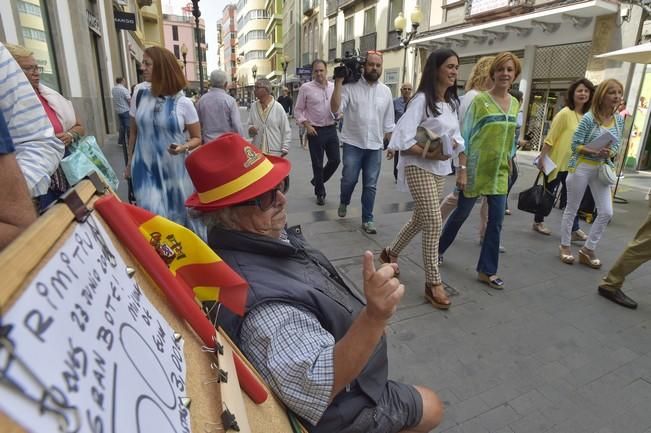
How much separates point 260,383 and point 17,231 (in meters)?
0.72

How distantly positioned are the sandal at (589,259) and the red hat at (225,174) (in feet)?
12.5

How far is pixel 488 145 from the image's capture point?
3264mm

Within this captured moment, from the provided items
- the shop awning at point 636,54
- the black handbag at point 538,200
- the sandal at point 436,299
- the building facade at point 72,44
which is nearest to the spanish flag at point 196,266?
the sandal at point 436,299

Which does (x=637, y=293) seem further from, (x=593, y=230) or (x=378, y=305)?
(x=378, y=305)

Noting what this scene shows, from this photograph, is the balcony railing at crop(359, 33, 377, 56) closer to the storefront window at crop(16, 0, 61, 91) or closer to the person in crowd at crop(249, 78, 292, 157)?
the storefront window at crop(16, 0, 61, 91)

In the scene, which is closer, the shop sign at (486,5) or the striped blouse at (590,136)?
the striped blouse at (590,136)

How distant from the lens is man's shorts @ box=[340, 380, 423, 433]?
1.32 meters

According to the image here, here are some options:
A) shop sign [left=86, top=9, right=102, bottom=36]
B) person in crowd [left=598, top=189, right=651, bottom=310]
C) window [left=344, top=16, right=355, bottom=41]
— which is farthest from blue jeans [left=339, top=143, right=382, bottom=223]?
window [left=344, top=16, right=355, bottom=41]

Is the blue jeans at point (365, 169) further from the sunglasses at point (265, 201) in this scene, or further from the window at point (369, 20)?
the window at point (369, 20)

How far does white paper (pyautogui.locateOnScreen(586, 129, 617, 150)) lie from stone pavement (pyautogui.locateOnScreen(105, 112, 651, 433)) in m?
1.21

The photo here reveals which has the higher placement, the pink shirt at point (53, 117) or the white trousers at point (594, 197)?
the pink shirt at point (53, 117)

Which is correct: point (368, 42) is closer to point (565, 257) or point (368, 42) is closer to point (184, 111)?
point (565, 257)

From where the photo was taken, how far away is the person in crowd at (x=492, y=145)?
3197 millimetres

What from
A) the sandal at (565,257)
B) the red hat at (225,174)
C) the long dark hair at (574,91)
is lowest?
the sandal at (565,257)
